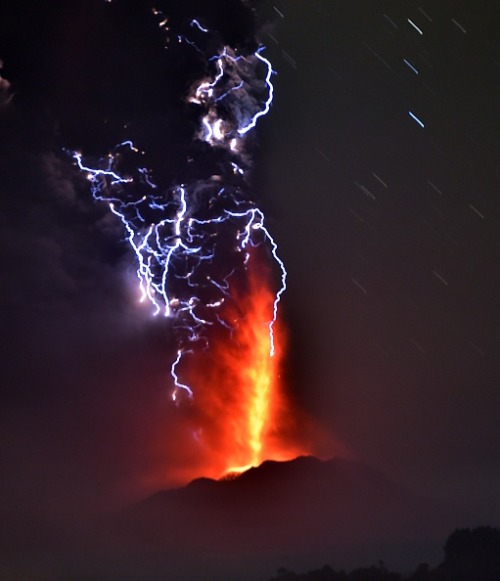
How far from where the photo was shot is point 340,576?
1073 cm

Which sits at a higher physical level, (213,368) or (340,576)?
(213,368)

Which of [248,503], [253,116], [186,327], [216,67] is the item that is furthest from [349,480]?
[216,67]

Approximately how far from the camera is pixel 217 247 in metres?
11.3

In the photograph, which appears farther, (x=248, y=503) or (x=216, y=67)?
(x=248, y=503)

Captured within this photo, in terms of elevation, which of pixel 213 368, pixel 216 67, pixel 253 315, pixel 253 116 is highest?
pixel 216 67

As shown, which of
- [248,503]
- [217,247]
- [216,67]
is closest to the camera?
[216,67]

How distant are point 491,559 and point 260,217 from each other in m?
7.28

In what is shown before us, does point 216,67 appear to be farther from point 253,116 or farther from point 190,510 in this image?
point 190,510

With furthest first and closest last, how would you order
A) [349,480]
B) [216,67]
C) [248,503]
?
[349,480] → [248,503] → [216,67]

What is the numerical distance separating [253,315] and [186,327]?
1.29 m

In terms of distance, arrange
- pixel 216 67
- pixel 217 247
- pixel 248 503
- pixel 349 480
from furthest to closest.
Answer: pixel 349 480, pixel 248 503, pixel 217 247, pixel 216 67

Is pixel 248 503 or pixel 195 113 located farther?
pixel 248 503

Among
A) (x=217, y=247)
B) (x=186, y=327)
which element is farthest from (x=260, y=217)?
(x=186, y=327)

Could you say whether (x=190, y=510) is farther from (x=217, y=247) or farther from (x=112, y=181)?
(x=112, y=181)
